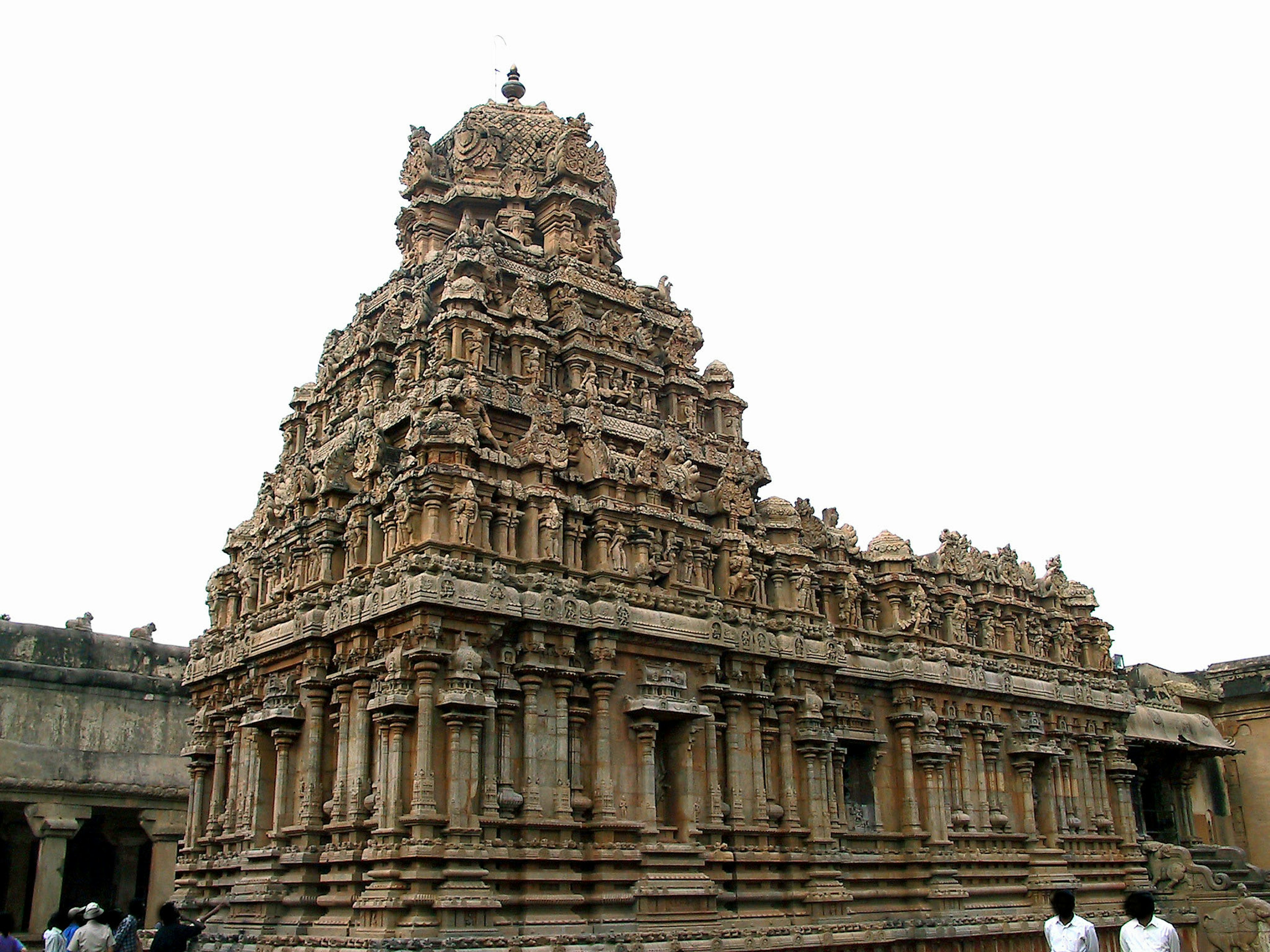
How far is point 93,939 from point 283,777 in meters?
7.78

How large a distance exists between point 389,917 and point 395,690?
3501 mm

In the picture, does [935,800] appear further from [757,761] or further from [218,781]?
[218,781]

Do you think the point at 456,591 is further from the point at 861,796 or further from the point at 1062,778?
the point at 1062,778

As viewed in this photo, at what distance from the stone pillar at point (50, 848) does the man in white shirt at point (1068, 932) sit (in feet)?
90.2

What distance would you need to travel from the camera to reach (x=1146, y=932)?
9.89 meters

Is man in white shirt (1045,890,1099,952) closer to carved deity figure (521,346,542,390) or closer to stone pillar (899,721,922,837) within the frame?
carved deity figure (521,346,542,390)

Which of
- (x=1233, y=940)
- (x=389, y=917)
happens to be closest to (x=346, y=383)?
(x=389, y=917)

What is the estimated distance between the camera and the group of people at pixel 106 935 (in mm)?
14570

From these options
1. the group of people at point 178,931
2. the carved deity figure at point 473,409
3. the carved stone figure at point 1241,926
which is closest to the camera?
the group of people at point 178,931

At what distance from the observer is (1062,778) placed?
107ft

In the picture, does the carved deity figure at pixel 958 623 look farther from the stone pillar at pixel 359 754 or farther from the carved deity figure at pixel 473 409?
the stone pillar at pixel 359 754

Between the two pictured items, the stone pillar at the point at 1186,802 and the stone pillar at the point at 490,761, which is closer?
the stone pillar at the point at 490,761

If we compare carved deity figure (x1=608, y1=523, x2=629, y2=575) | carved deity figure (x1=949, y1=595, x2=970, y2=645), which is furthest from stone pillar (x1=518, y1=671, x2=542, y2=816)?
carved deity figure (x1=949, y1=595, x2=970, y2=645)

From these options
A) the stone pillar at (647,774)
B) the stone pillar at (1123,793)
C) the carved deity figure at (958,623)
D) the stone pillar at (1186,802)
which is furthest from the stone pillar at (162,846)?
the stone pillar at (1186,802)
